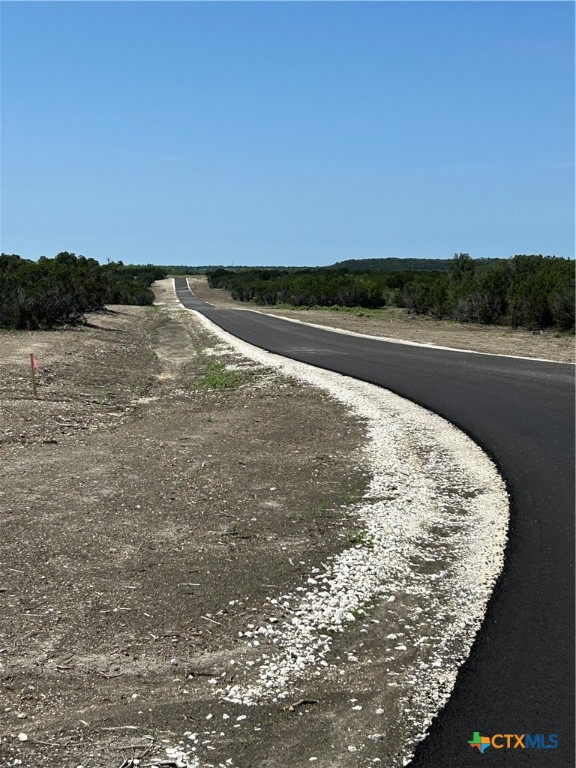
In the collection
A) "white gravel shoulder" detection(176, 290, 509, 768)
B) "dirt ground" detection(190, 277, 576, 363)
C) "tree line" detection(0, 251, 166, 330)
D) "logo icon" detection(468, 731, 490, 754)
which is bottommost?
"logo icon" detection(468, 731, 490, 754)

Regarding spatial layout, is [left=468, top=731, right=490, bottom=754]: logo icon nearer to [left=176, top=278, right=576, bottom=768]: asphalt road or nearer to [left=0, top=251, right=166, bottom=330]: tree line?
[left=176, top=278, right=576, bottom=768]: asphalt road

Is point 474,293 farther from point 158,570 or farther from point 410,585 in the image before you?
point 158,570

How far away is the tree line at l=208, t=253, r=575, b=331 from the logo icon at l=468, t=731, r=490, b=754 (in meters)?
36.3

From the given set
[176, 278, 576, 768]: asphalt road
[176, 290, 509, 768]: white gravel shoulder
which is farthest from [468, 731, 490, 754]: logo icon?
[176, 290, 509, 768]: white gravel shoulder

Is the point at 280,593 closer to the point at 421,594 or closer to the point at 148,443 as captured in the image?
the point at 421,594

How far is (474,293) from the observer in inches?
1886

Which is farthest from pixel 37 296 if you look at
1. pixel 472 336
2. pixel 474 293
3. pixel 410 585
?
pixel 410 585

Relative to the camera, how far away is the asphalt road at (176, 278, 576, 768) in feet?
13.4

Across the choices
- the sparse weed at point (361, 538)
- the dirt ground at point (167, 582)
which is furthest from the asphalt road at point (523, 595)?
the sparse weed at point (361, 538)

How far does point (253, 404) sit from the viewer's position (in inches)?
633

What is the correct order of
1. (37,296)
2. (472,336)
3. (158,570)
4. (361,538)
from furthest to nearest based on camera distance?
(472,336), (37,296), (361,538), (158,570)

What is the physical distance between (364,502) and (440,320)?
1761 inches

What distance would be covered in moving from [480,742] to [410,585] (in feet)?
6.92

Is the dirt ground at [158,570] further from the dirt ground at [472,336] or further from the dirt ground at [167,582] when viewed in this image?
the dirt ground at [472,336]
